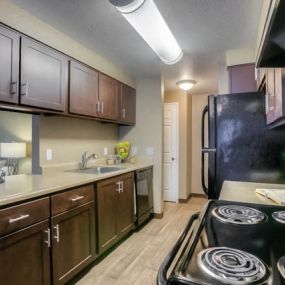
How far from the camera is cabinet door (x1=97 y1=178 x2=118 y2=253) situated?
2250mm

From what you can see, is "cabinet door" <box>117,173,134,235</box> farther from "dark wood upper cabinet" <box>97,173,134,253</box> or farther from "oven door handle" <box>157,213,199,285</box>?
"oven door handle" <box>157,213,199,285</box>

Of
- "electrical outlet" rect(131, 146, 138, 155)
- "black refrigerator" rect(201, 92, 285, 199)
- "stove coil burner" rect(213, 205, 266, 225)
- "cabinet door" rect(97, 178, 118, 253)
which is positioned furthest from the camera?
"electrical outlet" rect(131, 146, 138, 155)

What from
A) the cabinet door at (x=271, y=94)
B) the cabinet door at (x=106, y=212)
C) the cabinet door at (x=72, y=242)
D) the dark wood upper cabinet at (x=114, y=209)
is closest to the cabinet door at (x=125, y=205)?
the dark wood upper cabinet at (x=114, y=209)

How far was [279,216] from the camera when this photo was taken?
104 cm

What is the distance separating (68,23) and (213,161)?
1.82 metres

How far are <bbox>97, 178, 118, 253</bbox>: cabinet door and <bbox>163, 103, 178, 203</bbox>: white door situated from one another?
7.71 ft

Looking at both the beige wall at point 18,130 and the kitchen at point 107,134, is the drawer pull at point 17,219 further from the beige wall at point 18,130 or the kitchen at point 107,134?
the beige wall at point 18,130

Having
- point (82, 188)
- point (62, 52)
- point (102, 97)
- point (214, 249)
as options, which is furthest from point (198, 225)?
point (102, 97)

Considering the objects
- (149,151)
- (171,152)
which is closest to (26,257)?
(149,151)

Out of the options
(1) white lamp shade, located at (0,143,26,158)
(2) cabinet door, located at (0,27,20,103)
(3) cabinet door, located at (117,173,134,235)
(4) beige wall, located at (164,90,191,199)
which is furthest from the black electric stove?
(4) beige wall, located at (164,90,191,199)

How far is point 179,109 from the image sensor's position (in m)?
4.72

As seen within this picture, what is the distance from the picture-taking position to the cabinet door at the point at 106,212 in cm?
225

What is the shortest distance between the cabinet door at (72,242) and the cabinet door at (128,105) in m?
1.58

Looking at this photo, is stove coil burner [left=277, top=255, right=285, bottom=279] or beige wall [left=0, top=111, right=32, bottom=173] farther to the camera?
beige wall [left=0, top=111, right=32, bottom=173]
